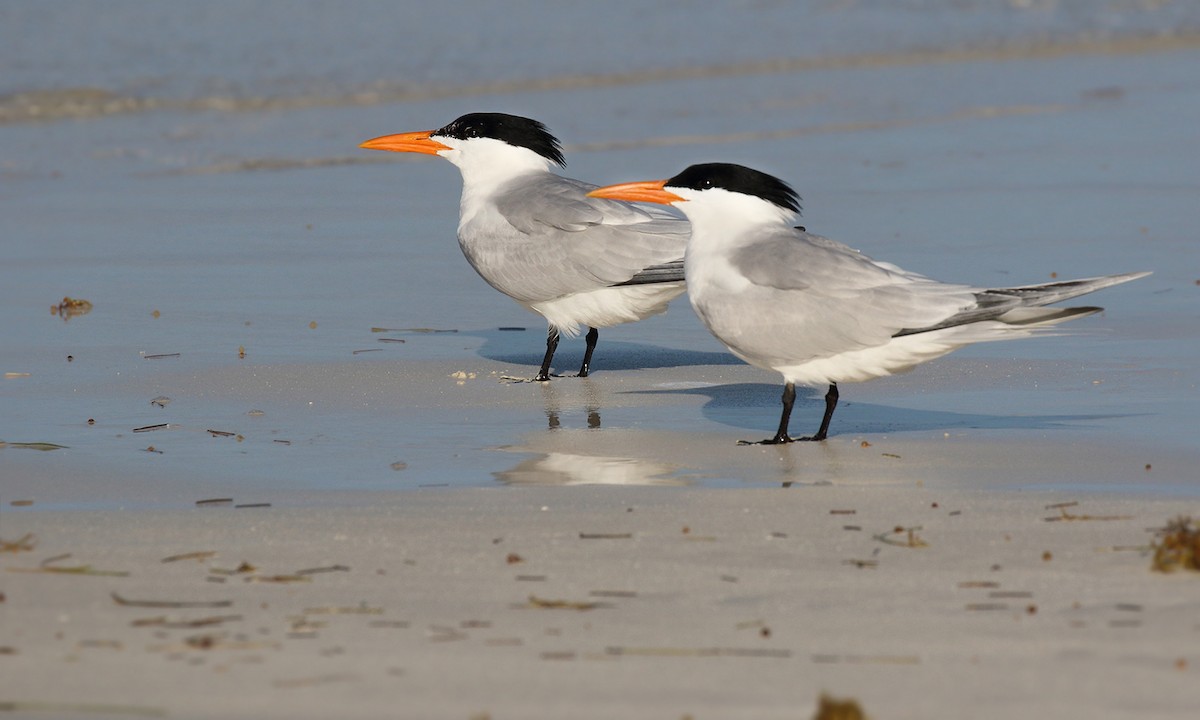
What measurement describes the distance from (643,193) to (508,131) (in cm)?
155

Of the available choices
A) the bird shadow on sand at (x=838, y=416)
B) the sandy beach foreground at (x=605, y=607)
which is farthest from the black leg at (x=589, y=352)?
the sandy beach foreground at (x=605, y=607)

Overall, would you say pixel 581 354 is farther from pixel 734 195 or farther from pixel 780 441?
pixel 780 441

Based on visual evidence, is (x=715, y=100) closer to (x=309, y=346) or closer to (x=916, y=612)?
(x=309, y=346)

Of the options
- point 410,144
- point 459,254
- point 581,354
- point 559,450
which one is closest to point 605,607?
point 559,450

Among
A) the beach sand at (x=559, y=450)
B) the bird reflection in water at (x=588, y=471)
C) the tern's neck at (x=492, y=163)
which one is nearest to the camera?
the beach sand at (x=559, y=450)

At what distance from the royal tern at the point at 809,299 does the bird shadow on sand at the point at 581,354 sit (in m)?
1.21

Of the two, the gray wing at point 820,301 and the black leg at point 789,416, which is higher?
the gray wing at point 820,301

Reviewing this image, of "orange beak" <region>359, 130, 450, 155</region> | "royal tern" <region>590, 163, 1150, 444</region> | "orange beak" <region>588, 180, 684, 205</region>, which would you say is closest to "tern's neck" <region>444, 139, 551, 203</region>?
"orange beak" <region>359, 130, 450, 155</region>

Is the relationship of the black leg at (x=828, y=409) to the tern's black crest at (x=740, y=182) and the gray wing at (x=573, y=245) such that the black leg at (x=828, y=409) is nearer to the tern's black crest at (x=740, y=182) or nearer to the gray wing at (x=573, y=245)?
the tern's black crest at (x=740, y=182)

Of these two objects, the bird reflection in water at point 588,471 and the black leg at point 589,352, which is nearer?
the bird reflection in water at point 588,471

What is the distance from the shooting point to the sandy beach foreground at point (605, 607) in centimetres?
312

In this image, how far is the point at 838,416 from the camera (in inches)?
243

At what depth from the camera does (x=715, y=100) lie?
14.8 m

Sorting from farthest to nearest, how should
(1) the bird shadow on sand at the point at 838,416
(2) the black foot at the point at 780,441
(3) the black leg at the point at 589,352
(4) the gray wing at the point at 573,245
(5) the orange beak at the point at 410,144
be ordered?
(5) the orange beak at the point at 410,144 < (3) the black leg at the point at 589,352 < (4) the gray wing at the point at 573,245 < (1) the bird shadow on sand at the point at 838,416 < (2) the black foot at the point at 780,441
